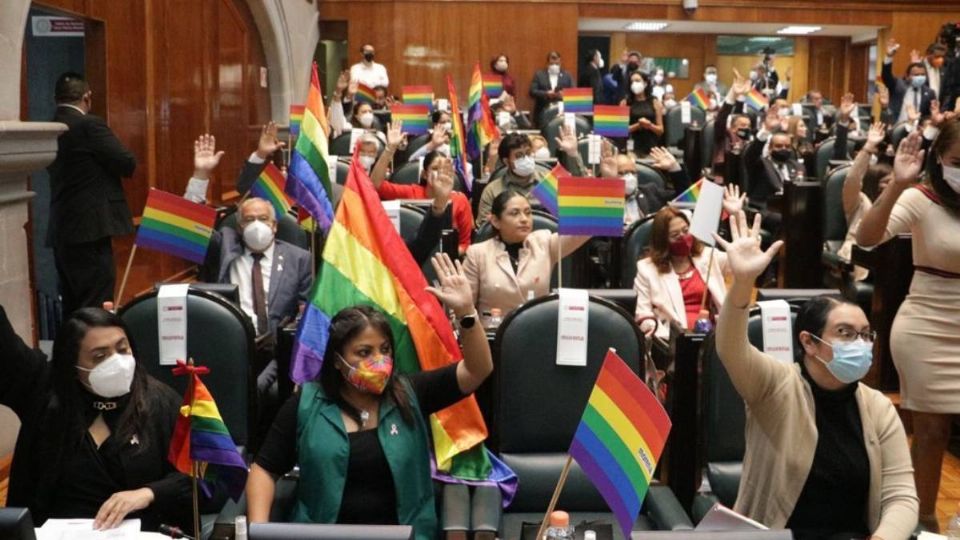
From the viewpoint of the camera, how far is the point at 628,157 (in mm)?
7199

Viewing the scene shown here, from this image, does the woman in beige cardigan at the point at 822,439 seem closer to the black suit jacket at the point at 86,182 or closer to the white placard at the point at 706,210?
the white placard at the point at 706,210

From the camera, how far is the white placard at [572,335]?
3256 mm

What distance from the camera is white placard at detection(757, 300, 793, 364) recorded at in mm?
3209

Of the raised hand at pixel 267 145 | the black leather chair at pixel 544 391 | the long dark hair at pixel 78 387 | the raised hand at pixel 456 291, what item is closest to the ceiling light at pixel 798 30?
the raised hand at pixel 267 145

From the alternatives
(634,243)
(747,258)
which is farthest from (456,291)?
(634,243)

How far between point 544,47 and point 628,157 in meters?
9.79

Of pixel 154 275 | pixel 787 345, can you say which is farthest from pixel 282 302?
pixel 154 275

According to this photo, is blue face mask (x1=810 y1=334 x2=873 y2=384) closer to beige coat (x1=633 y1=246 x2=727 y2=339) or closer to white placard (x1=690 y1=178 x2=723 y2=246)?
white placard (x1=690 y1=178 x2=723 y2=246)

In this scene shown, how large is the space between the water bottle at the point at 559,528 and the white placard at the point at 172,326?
4.86 ft

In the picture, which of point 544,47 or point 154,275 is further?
point 544,47

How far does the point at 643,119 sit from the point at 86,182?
25.9 ft

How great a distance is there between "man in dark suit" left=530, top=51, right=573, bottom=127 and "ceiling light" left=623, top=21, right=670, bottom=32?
255cm

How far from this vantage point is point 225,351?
132 inches

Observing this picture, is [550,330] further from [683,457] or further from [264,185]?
[264,185]
